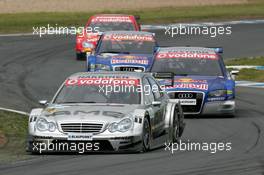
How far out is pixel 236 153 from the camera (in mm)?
14281

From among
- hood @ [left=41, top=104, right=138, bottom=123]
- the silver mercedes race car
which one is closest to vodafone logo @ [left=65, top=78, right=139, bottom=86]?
the silver mercedes race car

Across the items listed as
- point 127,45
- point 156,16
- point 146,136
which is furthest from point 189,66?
point 156,16

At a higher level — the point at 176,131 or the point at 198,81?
the point at 176,131

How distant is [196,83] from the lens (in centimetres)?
2033

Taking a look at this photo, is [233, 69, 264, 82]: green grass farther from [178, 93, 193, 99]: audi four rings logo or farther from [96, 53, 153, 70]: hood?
[178, 93, 193, 99]: audi four rings logo

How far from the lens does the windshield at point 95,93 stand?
590 inches

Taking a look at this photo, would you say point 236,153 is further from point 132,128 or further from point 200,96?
point 200,96

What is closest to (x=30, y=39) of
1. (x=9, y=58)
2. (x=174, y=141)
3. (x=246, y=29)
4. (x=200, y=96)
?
(x=9, y=58)

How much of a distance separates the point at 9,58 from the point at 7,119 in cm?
1412

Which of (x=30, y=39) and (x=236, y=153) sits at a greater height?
(x=236, y=153)

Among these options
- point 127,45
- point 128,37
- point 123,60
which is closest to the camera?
point 123,60

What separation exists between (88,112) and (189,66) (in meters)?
7.46

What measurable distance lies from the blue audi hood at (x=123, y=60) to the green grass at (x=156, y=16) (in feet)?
60.0

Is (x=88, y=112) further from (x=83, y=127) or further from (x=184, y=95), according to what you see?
(x=184, y=95)
